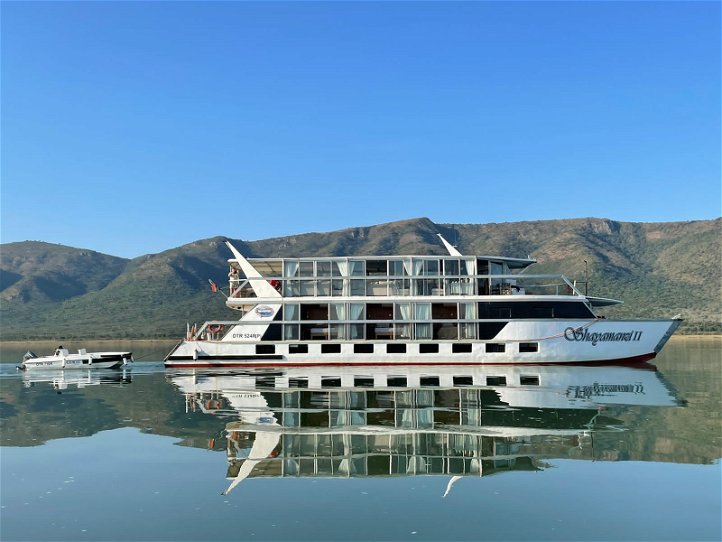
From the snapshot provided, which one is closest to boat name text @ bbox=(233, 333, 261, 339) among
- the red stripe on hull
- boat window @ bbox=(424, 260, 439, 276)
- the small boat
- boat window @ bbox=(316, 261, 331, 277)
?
the red stripe on hull

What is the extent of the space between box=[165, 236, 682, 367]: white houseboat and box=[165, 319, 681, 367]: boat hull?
62 millimetres

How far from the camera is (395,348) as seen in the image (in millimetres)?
38688

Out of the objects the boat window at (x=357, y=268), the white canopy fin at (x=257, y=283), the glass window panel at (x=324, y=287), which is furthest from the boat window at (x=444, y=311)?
the white canopy fin at (x=257, y=283)

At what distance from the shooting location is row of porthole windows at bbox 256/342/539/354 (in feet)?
123

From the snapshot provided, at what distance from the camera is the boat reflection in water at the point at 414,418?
40.8 ft

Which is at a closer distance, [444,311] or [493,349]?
[493,349]

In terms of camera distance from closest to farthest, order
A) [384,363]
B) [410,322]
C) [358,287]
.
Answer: [384,363], [410,322], [358,287]

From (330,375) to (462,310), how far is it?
10.8 metres

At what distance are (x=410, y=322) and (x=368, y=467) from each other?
1049 inches

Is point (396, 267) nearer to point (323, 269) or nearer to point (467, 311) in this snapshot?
point (323, 269)

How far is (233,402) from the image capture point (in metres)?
21.9

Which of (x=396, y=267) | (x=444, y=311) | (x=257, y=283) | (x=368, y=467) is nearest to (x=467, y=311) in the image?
(x=444, y=311)

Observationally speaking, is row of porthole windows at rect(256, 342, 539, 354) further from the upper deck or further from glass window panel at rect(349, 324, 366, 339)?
the upper deck

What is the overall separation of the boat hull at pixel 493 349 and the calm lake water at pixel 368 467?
1355 cm
